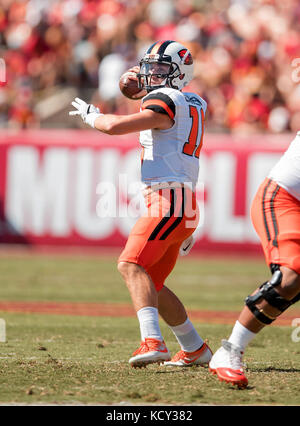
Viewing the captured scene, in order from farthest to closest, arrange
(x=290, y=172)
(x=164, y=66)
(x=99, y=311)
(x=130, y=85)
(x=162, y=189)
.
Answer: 1. (x=99, y=311)
2. (x=130, y=85)
3. (x=164, y=66)
4. (x=162, y=189)
5. (x=290, y=172)

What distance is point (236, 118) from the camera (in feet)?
47.2

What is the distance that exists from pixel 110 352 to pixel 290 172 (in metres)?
2.02

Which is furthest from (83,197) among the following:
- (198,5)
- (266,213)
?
(266,213)

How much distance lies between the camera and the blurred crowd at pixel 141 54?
1441 centimetres

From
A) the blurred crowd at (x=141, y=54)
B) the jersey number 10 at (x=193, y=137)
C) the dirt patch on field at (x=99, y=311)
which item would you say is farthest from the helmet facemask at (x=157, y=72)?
the blurred crowd at (x=141, y=54)

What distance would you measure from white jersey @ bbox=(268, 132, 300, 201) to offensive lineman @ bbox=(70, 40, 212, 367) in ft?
2.29

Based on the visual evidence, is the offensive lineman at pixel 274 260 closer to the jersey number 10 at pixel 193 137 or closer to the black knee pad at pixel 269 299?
the black knee pad at pixel 269 299

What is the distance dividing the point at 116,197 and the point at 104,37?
4.39 m

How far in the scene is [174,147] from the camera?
207 inches

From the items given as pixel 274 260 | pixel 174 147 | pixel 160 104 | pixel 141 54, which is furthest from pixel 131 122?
pixel 141 54

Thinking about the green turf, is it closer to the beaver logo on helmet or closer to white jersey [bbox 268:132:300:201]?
white jersey [bbox 268:132:300:201]

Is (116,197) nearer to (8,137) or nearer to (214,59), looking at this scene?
(8,137)

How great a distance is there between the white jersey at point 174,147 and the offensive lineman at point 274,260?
66cm

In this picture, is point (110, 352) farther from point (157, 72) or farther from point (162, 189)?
point (157, 72)
